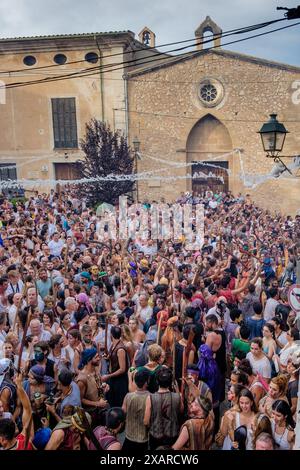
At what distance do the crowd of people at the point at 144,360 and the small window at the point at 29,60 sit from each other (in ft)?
55.8

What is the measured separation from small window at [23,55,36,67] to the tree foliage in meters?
5.27

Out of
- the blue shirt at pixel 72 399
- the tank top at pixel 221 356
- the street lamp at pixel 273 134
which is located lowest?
the tank top at pixel 221 356

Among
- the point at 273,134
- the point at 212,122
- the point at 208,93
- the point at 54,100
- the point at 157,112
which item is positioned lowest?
the point at 273,134

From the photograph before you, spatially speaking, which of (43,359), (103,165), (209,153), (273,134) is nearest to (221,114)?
(209,153)

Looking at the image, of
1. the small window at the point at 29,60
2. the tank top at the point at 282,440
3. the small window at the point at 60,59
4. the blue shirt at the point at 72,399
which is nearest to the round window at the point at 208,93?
the small window at the point at 60,59

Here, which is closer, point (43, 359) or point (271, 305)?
point (43, 359)

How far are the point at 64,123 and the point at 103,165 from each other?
5094mm

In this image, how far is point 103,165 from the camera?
20578mm

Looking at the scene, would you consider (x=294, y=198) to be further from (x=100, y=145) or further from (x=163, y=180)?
(x=100, y=145)

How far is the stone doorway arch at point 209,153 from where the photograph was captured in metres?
25.1

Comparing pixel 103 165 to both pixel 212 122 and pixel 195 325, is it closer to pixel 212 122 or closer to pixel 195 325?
pixel 212 122

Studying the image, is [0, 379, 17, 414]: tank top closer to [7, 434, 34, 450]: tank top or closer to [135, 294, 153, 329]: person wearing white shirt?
[7, 434, 34, 450]: tank top

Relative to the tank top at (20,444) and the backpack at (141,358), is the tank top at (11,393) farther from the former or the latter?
the backpack at (141,358)

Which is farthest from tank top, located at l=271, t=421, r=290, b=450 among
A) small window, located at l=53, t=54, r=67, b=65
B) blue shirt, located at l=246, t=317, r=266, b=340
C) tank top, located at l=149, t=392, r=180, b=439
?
small window, located at l=53, t=54, r=67, b=65
